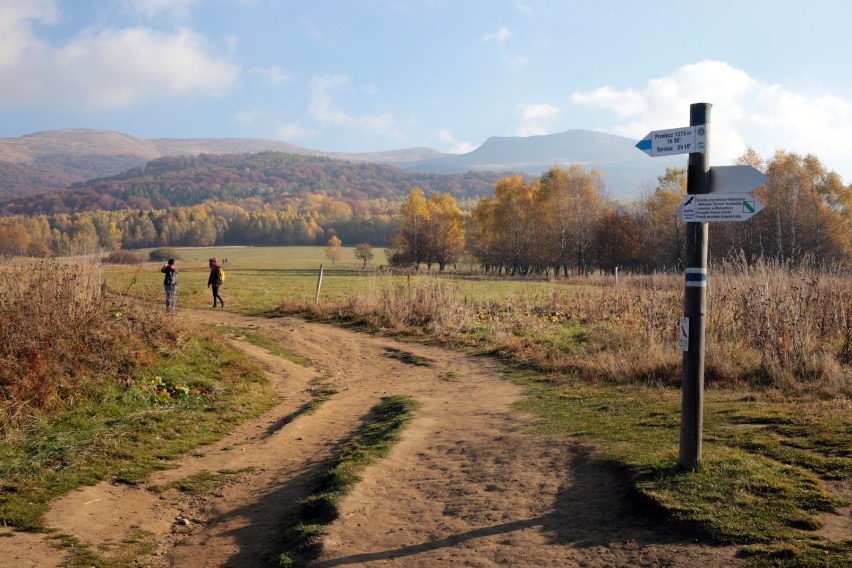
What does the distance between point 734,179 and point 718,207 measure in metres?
0.30

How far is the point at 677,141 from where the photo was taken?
6.48 meters

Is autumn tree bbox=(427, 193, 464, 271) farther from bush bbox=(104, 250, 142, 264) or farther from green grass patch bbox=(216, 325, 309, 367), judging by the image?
green grass patch bbox=(216, 325, 309, 367)

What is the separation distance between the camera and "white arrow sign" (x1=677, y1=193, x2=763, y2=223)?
617cm

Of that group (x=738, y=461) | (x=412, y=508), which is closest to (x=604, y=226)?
(x=738, y=461)

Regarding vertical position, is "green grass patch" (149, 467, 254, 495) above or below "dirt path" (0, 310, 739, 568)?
below

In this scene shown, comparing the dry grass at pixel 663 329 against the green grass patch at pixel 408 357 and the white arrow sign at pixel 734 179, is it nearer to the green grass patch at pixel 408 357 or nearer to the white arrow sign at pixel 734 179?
the green grass patch at pixel 408 357

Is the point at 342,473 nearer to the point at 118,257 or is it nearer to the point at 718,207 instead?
the point at 718,207

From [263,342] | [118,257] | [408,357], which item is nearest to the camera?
[408,357]

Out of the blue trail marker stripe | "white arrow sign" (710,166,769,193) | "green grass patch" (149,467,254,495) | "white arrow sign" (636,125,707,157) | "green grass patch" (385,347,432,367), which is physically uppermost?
"white arrow sign" (636,125,707,157)

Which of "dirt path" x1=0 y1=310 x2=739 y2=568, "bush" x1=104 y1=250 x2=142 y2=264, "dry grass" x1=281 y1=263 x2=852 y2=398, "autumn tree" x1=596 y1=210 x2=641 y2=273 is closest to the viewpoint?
"dirt path" x1=0 y1=310 x2=739 y2=568

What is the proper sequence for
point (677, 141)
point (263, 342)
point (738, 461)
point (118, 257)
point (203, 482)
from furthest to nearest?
point (118, 257)
point (263, 342)
point (203, 482)
point (738, 461)
point (677, 141)

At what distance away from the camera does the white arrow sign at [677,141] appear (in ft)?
21.0

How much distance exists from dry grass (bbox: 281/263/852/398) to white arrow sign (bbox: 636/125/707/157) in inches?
223

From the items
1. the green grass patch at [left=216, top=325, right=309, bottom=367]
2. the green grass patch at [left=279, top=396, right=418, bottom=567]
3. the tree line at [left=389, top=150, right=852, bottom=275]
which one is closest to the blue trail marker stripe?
the green grass patch at [left=279, top=396, right=418, bottom=567]
